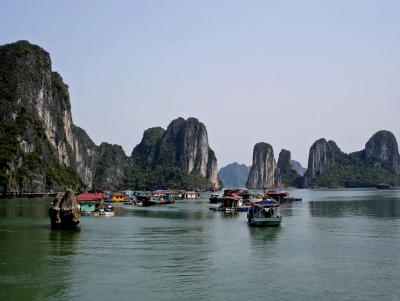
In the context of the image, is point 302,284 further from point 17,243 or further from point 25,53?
point 25,53

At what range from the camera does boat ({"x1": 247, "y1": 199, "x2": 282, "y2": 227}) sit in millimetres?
55188

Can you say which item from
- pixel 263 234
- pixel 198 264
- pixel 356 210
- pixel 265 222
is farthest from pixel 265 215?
pixel 356 210

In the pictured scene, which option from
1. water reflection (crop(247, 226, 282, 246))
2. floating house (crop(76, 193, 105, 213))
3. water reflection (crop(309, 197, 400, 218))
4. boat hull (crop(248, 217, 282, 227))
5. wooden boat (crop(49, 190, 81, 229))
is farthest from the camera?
floating house (crop(76, 193, 105, 213))

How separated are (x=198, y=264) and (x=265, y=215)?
25.5 meters

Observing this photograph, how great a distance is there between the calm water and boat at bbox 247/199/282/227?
3.22 metres

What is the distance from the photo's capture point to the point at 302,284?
26.8m

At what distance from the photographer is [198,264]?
105ft

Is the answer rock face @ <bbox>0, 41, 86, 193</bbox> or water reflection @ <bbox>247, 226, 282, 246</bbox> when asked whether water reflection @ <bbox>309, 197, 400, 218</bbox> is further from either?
rock face @ <bbox>0, 41, 86, 193</bbox>

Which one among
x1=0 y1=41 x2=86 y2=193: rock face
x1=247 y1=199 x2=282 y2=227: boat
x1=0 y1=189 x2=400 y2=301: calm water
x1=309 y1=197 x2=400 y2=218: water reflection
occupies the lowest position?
x1=0 y1=189 x2=400 y2=301: calm water

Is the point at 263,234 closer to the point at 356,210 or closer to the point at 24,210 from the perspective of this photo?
the point at 356,210

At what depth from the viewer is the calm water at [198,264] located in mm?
25062

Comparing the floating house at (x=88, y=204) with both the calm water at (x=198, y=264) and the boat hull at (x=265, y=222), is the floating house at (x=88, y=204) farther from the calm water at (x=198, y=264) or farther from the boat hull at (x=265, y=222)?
the boat hull at (x=265, y=222)

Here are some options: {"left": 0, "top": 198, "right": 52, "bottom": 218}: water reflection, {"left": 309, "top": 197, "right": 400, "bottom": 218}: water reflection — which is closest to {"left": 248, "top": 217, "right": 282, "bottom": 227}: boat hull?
{"left": 309, "top": 197, "right": 400, "bottom": 218}: water reflection

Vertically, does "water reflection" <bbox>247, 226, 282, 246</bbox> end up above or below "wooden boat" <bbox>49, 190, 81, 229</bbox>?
below
